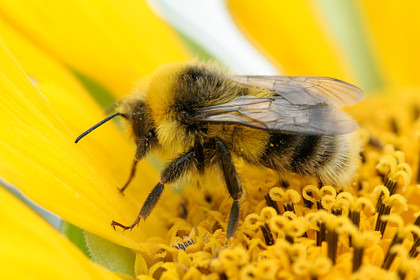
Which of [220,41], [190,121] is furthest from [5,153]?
[220,41]

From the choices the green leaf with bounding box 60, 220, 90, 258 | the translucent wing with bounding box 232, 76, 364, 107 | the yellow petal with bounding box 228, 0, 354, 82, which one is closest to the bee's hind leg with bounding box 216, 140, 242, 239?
the translucent wing with bounding box 232, 76, 364, 107

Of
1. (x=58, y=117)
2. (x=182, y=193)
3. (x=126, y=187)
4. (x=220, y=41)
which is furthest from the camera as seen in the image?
(x=220, y=41)

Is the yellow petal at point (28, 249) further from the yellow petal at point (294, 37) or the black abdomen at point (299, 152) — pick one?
the yellow petal at point (294, 37)

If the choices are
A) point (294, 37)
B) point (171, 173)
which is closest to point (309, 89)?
point (171, 173)

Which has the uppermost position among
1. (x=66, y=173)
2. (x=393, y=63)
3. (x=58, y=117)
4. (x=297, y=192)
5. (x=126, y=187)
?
(x=58, y=117)

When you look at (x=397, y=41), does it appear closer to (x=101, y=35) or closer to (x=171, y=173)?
(x=101, y=35)

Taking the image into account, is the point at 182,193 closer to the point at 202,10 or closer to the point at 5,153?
the point at 5,153

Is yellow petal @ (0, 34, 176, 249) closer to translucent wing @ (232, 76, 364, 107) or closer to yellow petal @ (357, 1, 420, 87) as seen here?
translucent wing @ (232, 76, 364, 107)
